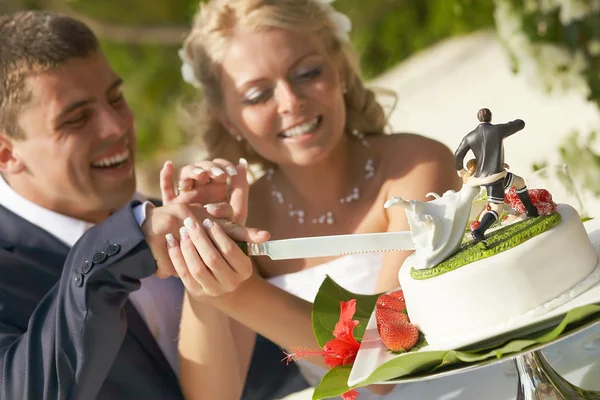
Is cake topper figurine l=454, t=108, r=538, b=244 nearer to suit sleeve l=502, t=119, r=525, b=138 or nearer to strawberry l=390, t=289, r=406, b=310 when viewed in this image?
suit sleeve l=502, t=119, r=525, b=138

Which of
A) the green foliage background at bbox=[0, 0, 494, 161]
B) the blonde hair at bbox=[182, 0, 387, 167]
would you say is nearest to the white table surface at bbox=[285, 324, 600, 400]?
the blonde hair at bbox=[182, 0, 387, 167]

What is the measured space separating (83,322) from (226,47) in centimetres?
136

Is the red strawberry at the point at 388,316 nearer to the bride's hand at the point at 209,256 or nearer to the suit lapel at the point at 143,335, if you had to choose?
the bride's hand at the point at 209,256

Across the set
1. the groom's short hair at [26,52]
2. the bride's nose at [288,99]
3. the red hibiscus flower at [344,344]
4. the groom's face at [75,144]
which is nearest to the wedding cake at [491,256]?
the red hibiscus flower at [344,344]

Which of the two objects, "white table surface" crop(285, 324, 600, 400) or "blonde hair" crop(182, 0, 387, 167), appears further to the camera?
"blonde hair" crop(182, 0, 387, 167)

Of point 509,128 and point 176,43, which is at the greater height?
point 509,128

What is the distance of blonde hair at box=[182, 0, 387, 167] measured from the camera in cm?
309

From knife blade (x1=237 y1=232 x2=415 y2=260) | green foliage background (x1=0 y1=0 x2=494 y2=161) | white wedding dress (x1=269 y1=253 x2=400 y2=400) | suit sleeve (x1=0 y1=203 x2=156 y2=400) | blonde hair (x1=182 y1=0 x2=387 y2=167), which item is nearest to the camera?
knife blade (x1=237 y1=232 x2=415 y2=260)

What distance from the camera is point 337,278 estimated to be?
3.28 metres

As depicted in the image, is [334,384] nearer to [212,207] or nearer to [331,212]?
[212,207]

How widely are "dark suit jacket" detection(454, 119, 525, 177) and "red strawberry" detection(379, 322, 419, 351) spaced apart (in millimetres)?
402

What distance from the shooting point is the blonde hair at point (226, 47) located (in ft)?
10.1

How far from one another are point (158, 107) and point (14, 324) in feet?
35.8

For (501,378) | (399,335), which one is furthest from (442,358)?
(501,378)
